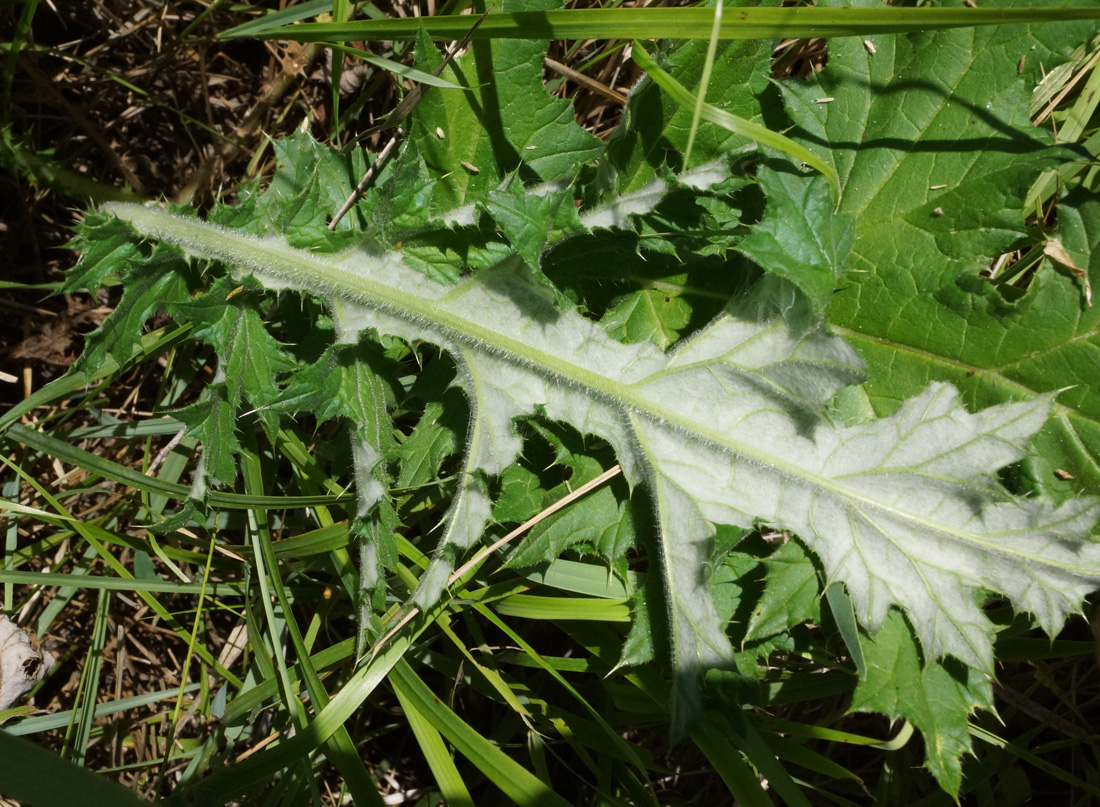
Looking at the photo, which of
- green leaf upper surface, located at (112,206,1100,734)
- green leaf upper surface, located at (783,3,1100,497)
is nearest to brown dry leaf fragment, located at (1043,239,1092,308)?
green leaf upper surface, located at (783,3,1100,497)

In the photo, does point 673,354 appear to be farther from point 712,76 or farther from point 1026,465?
point 1026,465

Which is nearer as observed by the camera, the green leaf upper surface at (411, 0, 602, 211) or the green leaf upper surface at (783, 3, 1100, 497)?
the green leaf upper surface at (783, 3, 1100, 497)

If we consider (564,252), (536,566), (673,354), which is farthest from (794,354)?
(536,566)

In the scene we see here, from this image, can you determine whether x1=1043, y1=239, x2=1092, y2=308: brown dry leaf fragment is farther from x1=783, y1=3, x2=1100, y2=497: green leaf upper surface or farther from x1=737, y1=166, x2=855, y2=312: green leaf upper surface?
x1=737, y1=166, x2=855, y2=312: green leaf upper surface

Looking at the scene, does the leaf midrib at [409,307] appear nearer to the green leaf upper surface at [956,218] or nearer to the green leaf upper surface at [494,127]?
the green leaf upper surface at [494,127]

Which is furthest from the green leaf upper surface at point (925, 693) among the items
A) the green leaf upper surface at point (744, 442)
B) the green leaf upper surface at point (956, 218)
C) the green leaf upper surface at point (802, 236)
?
the green leaf upper surface at point (802, 236)

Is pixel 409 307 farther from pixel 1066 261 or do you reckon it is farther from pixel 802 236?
pixel 1066 261
